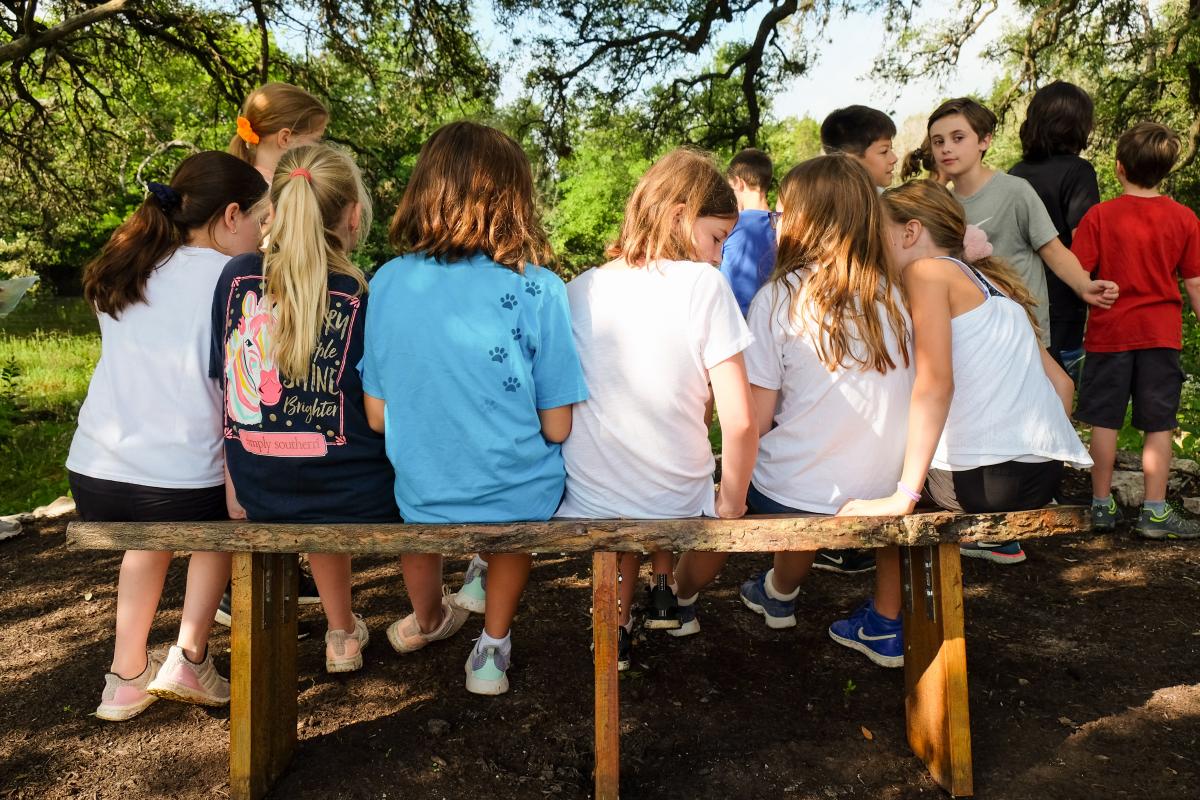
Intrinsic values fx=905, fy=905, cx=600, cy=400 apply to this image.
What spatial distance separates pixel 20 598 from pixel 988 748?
3.69 meters

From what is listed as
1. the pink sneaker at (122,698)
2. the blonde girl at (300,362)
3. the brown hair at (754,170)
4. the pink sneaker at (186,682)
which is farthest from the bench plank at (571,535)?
the brown hair at (754,170)

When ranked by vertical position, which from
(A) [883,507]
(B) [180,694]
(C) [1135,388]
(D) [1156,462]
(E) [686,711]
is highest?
(C) [1135,388]

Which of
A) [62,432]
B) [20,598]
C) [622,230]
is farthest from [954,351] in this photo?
[62,432]

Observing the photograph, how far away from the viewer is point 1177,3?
1092 cm

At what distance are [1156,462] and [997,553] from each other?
0.90m

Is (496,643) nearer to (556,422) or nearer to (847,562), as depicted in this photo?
(556,422)

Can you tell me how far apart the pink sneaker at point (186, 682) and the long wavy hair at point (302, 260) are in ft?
3.24

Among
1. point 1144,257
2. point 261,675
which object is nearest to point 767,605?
point 261,675

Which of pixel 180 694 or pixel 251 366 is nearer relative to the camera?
pixel 251 366

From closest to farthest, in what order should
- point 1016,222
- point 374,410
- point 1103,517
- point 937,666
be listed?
point 937,666 → point 374,410 → point 1016,222 → point 1103,517

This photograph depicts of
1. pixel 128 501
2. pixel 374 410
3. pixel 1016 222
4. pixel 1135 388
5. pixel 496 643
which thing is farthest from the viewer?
pixel 1135 388

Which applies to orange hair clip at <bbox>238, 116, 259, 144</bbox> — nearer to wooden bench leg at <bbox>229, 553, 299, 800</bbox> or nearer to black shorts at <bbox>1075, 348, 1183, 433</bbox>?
wooden bench leg at <bbox>229, 553, 299, 800</bbox>

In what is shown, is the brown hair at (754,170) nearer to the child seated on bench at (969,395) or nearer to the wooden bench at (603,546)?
the child seated on bench at (969,395)

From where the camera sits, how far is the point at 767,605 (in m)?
3.30
